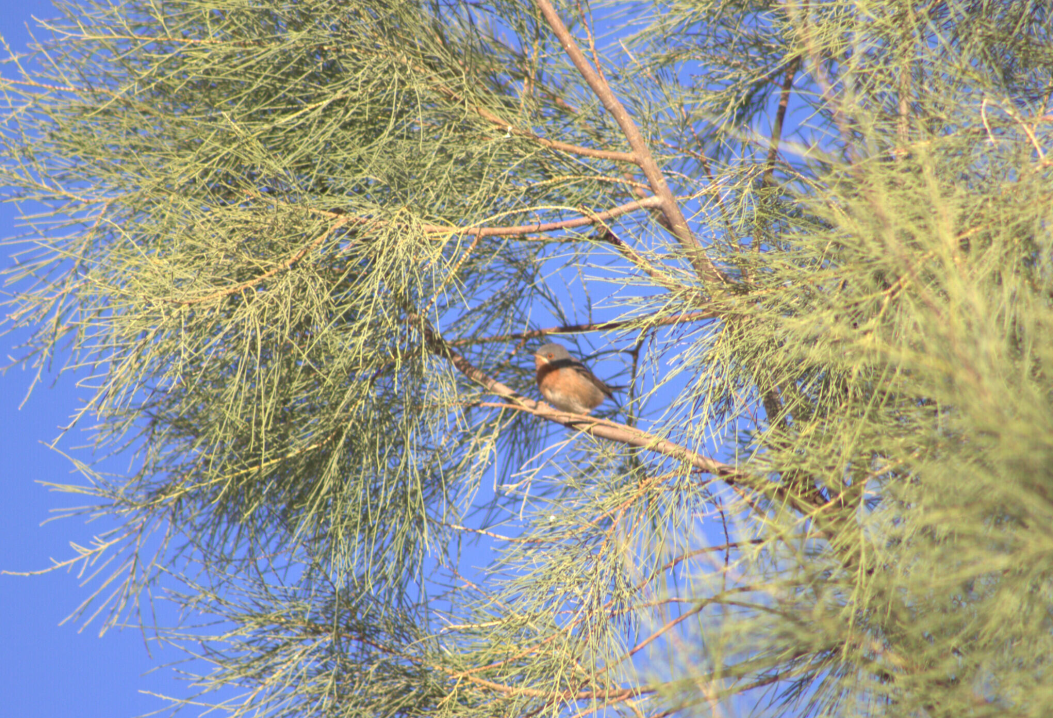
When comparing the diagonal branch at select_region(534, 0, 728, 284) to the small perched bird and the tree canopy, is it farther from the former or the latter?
the small perched bird

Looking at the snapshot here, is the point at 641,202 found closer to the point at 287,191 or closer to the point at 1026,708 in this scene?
the point at 287,191

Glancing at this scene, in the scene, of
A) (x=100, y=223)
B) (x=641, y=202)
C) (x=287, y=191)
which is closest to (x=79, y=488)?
(x=100, y=223)

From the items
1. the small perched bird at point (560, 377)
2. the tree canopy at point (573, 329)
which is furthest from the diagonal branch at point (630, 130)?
the small perched bird at point (560, 377)

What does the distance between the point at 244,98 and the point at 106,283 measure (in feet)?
1.61

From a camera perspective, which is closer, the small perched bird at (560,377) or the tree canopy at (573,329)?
the tree canopy at (573,329)

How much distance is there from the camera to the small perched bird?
7.61ft

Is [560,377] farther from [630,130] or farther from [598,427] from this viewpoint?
[630,130]

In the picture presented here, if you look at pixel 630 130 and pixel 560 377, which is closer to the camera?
pixel 630 130

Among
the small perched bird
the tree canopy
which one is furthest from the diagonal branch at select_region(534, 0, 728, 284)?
the small perched bird

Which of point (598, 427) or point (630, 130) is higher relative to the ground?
point (630, 130)

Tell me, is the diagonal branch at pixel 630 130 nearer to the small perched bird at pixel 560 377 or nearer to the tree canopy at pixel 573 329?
the tree canopy at pixel 573 329

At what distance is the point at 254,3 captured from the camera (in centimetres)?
180

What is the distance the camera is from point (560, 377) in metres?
2.33

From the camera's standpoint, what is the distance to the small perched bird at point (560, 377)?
232cm
